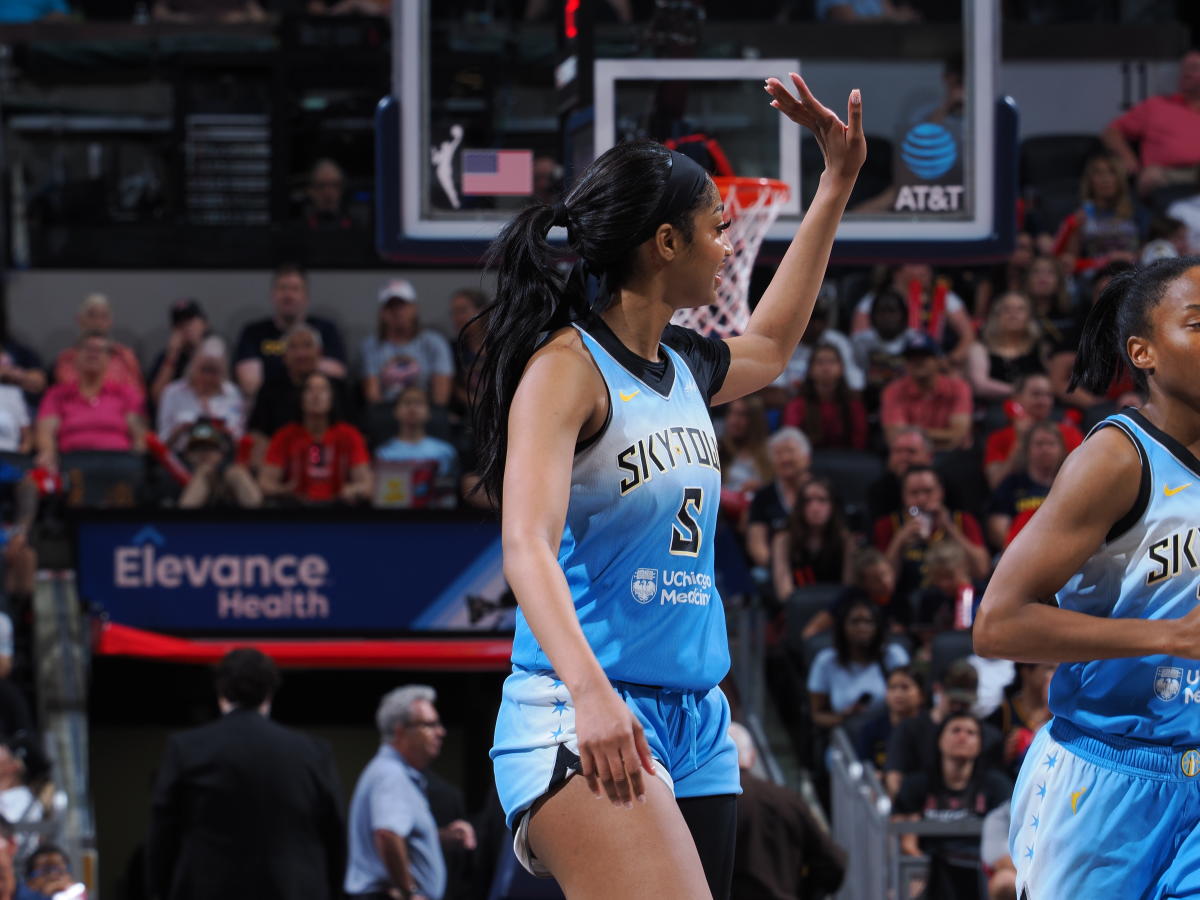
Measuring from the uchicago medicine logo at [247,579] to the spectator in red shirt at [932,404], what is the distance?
12.0 feet

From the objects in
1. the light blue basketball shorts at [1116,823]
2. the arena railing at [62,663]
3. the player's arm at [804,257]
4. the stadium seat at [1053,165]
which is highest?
the stadium seat at [1053,165]

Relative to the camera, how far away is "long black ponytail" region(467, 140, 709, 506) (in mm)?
3201

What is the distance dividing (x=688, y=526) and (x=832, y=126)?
0.99 metres

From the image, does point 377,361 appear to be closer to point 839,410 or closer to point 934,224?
point 839,410

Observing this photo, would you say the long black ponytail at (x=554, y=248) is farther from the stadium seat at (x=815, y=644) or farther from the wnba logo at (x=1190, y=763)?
the stadium seat at (x=815, y=644)

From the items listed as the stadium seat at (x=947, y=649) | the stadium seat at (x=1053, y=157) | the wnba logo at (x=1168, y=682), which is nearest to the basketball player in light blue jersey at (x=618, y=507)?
the wnba logo at (x=1168, y=682)

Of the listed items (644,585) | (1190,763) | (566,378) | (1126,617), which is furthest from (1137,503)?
(566,378)

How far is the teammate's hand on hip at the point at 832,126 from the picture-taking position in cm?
367

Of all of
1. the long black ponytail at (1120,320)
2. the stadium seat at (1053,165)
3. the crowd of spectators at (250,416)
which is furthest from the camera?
the stadium seat at (1053,165)

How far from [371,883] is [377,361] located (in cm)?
482

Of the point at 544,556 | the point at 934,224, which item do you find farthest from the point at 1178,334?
the point at 934,224

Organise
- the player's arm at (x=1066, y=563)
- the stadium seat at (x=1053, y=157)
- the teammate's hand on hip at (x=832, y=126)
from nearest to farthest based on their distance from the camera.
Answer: the player's arm at (x=1066, y=563), the teammate's hand on hip at (x=832, y=126), the stadium seat at (x=1053, y=157)

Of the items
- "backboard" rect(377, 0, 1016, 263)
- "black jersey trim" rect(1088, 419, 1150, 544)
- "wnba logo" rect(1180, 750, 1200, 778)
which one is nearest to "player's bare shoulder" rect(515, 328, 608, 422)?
"black jersey trim" rect(1088, 419, 1150, 544)

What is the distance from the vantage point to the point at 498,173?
23.1 feet
